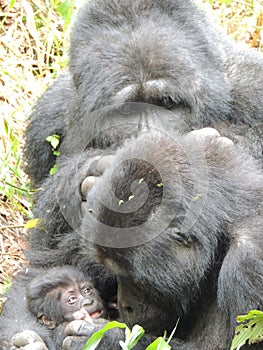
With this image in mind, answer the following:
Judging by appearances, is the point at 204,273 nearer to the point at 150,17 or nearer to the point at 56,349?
the point at 56,349

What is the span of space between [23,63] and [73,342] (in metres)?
4.45

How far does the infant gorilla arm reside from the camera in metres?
4.85

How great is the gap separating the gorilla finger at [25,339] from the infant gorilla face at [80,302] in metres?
0.25

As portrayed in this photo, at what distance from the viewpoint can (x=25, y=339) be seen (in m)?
5.42

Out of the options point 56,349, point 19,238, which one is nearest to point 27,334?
point 56,349

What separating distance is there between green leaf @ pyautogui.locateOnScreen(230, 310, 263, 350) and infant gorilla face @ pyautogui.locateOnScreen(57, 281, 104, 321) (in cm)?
122

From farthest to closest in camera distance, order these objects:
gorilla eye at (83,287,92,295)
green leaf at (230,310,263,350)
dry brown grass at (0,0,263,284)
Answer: dry brown grass at (0,0,263,284), gorilla eye at (83,287,92,295), green leaf at (230,310,263,350)

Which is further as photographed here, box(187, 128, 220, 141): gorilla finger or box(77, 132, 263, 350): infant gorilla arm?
box(187, 128, 220, 141): gorilla finger

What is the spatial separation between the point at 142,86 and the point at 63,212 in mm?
1131

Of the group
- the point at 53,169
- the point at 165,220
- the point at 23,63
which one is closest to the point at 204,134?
the point at 165,220

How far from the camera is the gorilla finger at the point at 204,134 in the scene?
562 cm

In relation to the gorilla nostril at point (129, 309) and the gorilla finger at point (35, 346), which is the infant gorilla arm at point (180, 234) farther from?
the gorilla finger at point (35, 346)

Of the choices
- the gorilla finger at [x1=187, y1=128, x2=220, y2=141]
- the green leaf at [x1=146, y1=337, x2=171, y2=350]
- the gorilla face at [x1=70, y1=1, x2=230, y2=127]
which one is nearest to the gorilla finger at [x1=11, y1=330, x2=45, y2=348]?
the green leaf at [x1=146, y1=337, x2=171, y2=350]

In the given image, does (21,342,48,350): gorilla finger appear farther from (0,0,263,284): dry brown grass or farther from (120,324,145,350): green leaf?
(0,0,263,284): dry brown grass
